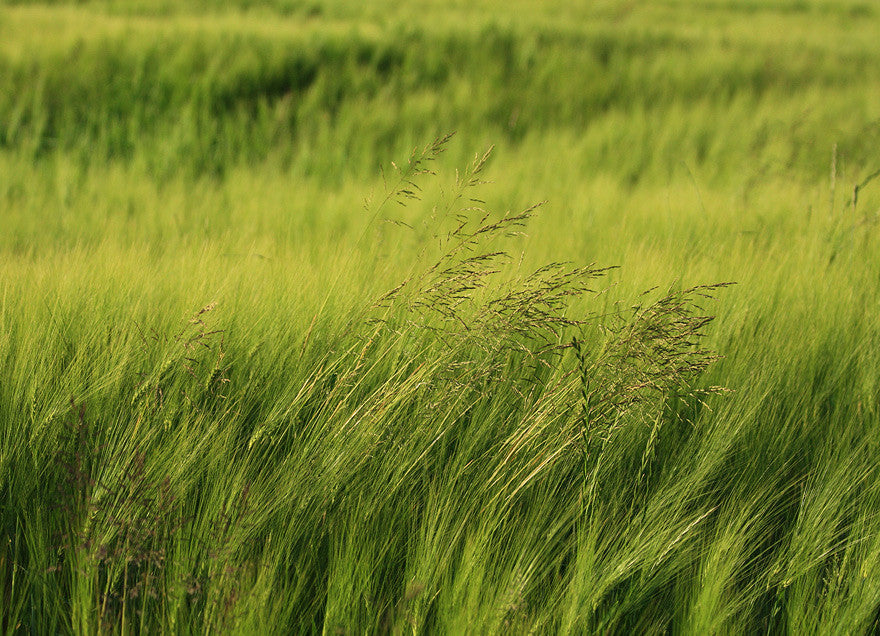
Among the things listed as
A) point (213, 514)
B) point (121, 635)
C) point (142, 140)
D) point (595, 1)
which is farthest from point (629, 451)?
point (595, 1)

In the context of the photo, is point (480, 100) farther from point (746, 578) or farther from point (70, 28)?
point (746, 578)

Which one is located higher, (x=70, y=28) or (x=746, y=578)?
(x=70, y=28)

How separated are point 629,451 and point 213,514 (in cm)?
86

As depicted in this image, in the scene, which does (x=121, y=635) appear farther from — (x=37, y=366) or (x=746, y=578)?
(x=746, y=578)

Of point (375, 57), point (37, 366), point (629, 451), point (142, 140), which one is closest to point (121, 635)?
point (37, 366)

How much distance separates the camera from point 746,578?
4.23 feet

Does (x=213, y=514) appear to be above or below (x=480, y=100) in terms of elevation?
below

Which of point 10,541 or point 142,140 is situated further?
point 142,140

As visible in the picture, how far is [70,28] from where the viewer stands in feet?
16.1

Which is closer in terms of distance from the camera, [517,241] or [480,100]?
[517,241]

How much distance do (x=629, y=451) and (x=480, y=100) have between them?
389cm

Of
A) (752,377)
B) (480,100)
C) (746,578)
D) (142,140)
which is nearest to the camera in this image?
(746,578)

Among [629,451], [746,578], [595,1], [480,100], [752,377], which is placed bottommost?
[746,578]

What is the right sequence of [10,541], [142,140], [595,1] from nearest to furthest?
[10,541] → [142,140] → [595,1]
